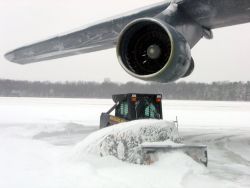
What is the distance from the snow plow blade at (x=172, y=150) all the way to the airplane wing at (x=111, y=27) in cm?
259

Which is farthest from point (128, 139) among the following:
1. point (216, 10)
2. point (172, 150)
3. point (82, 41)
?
point (82, 41)

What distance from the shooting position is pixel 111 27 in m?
9.17

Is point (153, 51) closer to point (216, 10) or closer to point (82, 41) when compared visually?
point (216, 10)

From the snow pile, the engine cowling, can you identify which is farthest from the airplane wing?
the snow pile

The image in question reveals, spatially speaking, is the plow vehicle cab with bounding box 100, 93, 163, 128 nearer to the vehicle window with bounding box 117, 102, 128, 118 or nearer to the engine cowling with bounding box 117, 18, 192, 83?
the vehicle window with bounding box 117, 102, 128, 118

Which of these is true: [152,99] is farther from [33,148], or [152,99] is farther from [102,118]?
[33,148]

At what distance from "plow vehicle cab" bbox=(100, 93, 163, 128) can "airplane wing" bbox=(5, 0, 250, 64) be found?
6.53ft

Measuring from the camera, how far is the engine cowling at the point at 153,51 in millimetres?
6047

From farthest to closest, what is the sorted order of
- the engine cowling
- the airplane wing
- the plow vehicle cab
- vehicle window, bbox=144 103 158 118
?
vehicle window, bbox=144 103 158 118
the plow vehicle cab
the airplane wing
the engine cowling

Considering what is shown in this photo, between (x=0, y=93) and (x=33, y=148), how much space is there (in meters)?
86.3

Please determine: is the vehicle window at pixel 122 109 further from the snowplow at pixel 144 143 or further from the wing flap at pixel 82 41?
the snowplow at pixel 144 143

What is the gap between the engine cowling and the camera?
6.05 meters

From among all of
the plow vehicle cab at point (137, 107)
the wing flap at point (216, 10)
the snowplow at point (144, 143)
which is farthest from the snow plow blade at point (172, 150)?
the plow vehicle cab at point (137, 107)

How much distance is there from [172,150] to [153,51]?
7.20 ft
